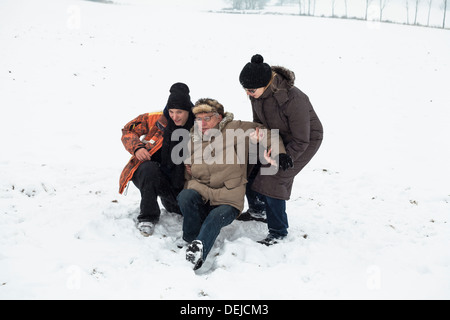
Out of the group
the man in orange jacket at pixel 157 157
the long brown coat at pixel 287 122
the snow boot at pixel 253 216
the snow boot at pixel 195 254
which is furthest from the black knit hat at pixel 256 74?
the snow boot at pixel 253 216

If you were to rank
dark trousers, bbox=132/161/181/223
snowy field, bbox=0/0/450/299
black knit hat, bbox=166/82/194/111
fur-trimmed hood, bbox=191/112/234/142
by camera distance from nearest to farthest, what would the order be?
snowy field, bbox=0/0/450/299, fur-trimmed hood, bbox=191/112/234/142, black knit hat, bbox=166/82/194/111, dark trousers, bbox=132/161/181/223

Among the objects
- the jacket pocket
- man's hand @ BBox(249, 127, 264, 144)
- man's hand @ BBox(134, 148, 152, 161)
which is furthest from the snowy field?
man's hand @ BBox(249, 127, 264, 144)

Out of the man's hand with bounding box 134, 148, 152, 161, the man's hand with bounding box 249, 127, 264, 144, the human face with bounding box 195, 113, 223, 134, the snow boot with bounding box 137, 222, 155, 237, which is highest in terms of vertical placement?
the human face with bounding box 195, 113, 223, 134

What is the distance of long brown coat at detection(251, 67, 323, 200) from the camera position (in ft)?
12.7

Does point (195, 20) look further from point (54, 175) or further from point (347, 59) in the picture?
point (54, 175)

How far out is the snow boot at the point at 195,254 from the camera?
3645 mm

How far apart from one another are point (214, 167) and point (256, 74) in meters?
1.11

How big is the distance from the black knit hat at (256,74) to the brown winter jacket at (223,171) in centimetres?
52

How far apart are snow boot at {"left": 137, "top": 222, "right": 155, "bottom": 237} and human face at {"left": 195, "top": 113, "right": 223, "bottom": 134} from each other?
1.33m

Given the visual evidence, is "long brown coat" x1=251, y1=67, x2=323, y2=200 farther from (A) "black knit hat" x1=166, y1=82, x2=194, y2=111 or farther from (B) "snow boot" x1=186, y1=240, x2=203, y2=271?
(B) "snow boot" x1=186, y1=240, x2=203, y2=271

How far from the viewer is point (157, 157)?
4633 millimetres

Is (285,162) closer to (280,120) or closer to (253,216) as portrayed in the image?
(280,120)

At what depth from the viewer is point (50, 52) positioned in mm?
14867

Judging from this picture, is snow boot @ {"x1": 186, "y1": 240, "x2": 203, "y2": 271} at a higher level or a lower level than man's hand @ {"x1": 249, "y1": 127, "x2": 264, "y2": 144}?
lower
